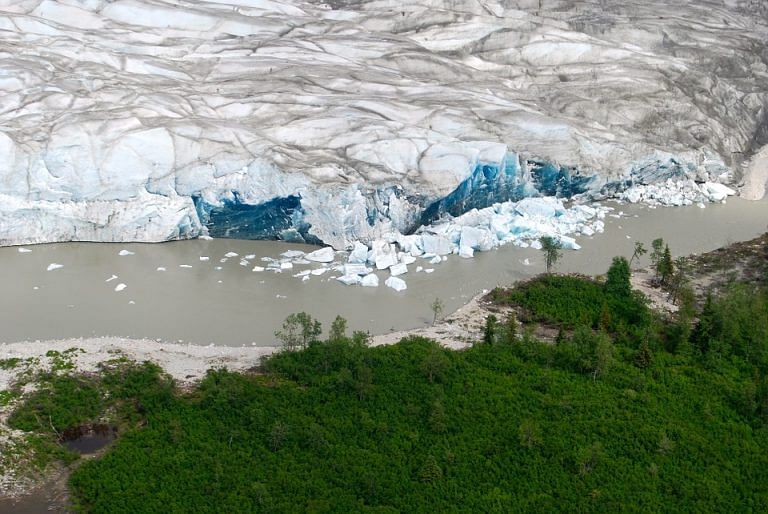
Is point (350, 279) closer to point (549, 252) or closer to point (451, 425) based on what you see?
point (549, 252)

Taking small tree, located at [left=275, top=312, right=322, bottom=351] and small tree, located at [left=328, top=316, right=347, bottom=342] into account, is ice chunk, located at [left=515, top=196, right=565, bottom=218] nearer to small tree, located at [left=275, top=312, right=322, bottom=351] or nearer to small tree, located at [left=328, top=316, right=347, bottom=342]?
small tree, located at [left=328, top=316, right=347, bottom=342]

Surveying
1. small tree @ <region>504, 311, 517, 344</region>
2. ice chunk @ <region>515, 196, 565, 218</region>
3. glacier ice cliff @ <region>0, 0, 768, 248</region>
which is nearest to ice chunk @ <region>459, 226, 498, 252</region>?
glacier ice cliff @ <region>0, 0, 768, 248</region>

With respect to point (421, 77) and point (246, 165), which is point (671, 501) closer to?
point (246, 165)

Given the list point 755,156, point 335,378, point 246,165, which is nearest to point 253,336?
point 335,378

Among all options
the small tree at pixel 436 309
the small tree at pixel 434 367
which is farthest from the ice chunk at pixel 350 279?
the small tree at pixel 434 367

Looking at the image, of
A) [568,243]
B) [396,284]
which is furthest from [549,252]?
[396,284]

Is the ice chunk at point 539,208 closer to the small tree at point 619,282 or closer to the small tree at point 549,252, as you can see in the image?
the small tree at point 549,252
